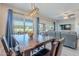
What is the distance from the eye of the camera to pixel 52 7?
168 cm

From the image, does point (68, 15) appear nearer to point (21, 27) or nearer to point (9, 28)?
point (21, 27)

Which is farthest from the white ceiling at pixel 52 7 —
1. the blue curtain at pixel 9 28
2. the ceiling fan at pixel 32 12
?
the blue curtain at pixel 9 28

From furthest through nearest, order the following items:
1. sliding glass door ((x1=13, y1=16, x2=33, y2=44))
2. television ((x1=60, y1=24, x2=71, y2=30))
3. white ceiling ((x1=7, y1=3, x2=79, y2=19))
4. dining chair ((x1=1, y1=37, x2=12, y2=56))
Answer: television ((x1=60, y1=24, x2=71, y2=30)) → sliding glass door ((x1=13, y1=16, x2=33, y2=44)) → white ceiling ((x1=7, y1=3, x2=79, y2=19)) → dining chair ((x1=1, y1=37, x2=12, y2=56))

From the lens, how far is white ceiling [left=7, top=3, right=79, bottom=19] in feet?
5.28

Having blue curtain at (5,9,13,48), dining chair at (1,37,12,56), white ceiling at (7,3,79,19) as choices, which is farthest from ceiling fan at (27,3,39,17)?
dining chair at (1,37,12,56)

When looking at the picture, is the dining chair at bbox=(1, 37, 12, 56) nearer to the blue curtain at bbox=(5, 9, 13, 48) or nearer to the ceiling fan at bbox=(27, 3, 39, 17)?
the blue curtain at bbox=(5, 9, 13, 48)

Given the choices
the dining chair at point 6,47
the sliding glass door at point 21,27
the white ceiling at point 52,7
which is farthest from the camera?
the sliding glass door at point 21,27

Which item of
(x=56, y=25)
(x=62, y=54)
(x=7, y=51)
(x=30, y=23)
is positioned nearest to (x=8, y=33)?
(x=7, y=51)

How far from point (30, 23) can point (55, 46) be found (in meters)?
0.72

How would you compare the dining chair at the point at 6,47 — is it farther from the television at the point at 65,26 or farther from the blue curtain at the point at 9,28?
the television at the point at 65,26

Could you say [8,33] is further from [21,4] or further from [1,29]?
[21,4]

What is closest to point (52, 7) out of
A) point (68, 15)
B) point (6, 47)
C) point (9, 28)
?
point (68, 15)

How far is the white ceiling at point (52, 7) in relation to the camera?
1.61 m

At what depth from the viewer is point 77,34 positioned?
182 cm
